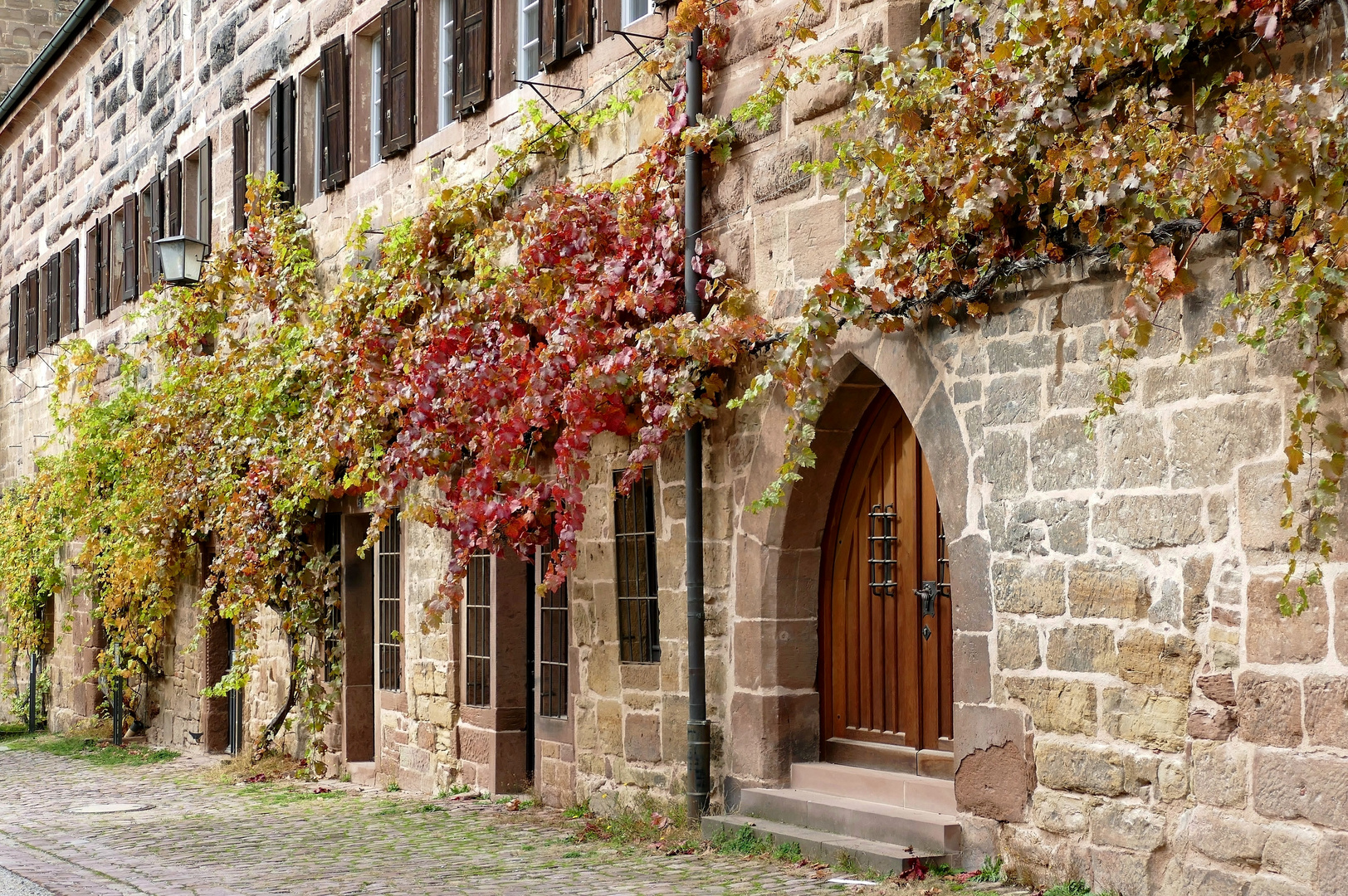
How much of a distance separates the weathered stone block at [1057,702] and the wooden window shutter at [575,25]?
462 cm

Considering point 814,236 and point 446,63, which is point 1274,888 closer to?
point 814,236

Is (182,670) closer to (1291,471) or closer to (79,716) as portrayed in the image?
(79,716)

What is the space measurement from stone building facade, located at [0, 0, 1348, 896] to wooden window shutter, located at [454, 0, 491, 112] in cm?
6

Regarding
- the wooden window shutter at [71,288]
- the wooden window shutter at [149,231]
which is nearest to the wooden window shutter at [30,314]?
the wooden window shutter at [71,288]

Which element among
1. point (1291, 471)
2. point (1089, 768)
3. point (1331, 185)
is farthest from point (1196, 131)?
point (1089, 768)

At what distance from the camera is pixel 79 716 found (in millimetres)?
17703

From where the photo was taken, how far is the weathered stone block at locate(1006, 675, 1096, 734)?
19.4ft

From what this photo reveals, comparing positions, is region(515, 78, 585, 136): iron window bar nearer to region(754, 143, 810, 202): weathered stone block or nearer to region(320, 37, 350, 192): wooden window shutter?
region(754, 143, 810, 202): weathered stone block

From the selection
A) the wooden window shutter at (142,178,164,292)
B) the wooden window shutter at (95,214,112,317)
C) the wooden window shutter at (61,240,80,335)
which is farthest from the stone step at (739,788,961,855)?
the wooden window shutter at (61,240,80,335)

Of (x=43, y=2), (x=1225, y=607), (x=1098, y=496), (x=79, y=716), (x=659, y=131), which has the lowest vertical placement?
(x=79, y=716)

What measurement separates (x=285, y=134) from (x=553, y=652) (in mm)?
5688

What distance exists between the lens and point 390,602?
38.5 feet

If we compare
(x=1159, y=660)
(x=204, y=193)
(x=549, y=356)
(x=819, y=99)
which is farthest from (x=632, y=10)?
(x=204, y=193)

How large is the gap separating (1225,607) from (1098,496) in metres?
0.68
